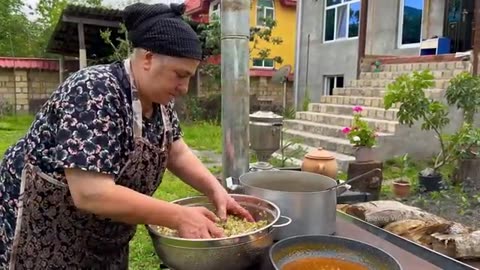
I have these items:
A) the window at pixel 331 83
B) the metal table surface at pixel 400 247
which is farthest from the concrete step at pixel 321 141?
the metal table surface at pixel 400 247

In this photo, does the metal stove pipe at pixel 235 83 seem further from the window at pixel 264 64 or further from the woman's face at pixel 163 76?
the window at pixel 264 64

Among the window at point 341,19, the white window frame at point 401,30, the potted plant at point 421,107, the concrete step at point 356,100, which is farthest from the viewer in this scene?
the window at point 341,19

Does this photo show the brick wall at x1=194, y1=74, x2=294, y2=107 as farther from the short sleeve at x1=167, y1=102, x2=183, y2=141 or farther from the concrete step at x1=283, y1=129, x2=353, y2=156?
the short sleeve at x1=167, y1=102, x2=183, y2=141

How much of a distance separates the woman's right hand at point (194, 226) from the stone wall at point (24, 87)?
39.5ft

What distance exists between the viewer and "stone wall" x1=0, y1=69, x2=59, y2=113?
11.5 meters

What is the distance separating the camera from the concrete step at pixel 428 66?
6646 millimetres

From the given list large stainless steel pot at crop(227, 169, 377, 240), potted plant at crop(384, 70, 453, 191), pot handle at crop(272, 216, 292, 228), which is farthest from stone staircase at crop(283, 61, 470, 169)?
pot handle at crop(272, 216, 292, 228)

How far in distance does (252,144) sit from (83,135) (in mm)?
3311

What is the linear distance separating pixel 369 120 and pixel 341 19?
4.53m

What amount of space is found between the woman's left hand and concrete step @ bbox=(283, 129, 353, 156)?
474cm

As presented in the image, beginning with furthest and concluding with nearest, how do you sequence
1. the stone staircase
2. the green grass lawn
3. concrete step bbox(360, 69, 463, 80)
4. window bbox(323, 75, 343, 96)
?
window bbox(323, 75, 343, 96)
the green grass lawn
concrete step bbox(360, 69, 463, 80)
the stone staircase

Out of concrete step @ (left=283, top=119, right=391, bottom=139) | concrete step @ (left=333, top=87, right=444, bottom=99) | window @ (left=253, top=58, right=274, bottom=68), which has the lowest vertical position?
concrete step @ (left=283, top=119, right=391, bottom=139)

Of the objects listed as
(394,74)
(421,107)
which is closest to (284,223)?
(421,107)

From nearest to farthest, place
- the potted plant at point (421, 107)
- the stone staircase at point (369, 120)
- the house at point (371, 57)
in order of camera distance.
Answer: the potted plant at point (421, 107)
the stone staircase at point (369, 120)
the house at point (371, 57)
